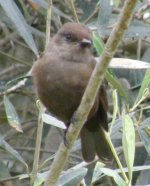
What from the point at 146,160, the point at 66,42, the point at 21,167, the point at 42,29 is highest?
the point at 66,42

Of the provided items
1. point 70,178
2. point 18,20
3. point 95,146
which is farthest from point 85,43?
point 70,178

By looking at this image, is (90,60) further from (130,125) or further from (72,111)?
(130,125)

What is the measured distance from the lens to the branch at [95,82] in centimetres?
209

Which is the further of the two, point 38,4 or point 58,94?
point 38,4

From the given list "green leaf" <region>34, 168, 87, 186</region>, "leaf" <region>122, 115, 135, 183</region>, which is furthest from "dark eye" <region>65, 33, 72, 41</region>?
"leaf" <region>122, 115, 135, 183</region>

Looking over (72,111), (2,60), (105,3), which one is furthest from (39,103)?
(2,60)

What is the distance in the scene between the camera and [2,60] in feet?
16.5

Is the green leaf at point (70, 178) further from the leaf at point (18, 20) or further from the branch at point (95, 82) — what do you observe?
the leaf at point (18, 20)

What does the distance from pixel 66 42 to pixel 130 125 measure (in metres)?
1.11

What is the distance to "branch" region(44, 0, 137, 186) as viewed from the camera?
6.86 feet

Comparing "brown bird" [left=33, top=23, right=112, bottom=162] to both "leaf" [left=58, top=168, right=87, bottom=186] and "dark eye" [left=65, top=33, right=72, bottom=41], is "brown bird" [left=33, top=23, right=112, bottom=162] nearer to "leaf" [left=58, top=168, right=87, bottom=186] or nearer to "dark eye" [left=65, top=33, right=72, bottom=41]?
"dark eye" [left=65, top=33, right=72, bottom=41]

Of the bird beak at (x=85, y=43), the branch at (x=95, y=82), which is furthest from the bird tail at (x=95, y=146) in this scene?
the branch at (x=95, y=82)

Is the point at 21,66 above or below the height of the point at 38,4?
below

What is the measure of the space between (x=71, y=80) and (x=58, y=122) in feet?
0.70
